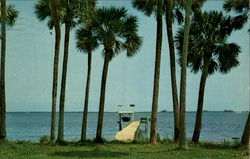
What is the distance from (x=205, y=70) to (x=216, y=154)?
8473mm

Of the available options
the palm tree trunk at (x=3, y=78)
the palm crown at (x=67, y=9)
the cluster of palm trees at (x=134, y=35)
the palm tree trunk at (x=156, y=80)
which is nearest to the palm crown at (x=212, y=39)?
the cluster of palm trees at (x=134, y=35)

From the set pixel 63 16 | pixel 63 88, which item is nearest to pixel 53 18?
pixel 63 16

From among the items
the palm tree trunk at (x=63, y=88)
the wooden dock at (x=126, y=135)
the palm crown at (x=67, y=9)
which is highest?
the palm crown at (x=67, y=9)

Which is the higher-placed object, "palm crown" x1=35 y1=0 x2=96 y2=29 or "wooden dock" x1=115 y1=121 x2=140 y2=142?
"palm crown" x1=35 y1=0 x2=96 y2=29

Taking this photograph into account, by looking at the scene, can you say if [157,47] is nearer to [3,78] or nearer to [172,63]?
[172,63]

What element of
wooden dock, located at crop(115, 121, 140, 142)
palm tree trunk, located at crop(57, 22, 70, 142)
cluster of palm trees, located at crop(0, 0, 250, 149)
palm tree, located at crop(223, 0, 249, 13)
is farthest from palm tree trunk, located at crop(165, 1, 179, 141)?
palm tree trunk, located at crop(57, 22, 70, 142)

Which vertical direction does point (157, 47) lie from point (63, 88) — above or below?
above

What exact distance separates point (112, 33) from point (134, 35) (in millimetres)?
1276

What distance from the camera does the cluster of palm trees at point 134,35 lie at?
71.7ft

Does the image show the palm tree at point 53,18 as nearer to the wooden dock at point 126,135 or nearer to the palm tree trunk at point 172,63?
the palm tree trunk at point 172,63

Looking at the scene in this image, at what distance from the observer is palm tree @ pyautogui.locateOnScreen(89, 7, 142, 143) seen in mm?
22344

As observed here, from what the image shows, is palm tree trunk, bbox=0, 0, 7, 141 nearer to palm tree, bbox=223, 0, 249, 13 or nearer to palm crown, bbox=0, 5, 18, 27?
palm crown, bbox=0, 5, 18, 27

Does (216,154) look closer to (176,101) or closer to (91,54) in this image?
(176,101)

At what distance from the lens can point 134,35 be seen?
2294cm
